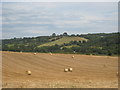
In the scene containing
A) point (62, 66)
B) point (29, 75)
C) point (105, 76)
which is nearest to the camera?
point (29, 75)

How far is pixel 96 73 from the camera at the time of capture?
44.3 feet

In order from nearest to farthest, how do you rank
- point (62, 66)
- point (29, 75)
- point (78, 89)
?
point (78, 89) < point (29, 75) < point (62, 66)

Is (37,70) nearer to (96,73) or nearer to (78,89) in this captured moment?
(96,73)

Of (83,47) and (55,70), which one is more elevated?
(55,70)

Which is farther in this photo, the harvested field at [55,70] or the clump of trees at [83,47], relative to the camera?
Answer: the clump of trees at [83,47]

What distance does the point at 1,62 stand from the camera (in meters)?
12.6

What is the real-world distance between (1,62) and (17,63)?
1.04 m

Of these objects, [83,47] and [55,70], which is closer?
[55,70]

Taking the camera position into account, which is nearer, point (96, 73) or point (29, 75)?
point (29, 75)

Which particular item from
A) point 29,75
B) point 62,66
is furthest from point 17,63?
point 62,66

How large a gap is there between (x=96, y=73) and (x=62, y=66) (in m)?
2.00

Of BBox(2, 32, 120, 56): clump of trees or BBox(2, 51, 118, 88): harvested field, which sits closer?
BBox(2, 51, 118, 88): harvested field

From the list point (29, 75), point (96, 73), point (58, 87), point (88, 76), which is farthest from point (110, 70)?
point (58, 87)

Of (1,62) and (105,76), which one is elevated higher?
(1,62)
